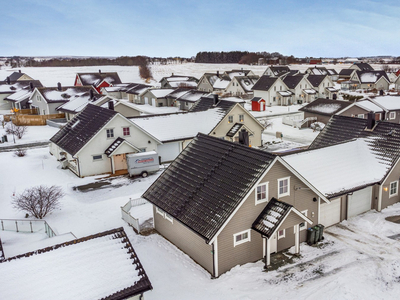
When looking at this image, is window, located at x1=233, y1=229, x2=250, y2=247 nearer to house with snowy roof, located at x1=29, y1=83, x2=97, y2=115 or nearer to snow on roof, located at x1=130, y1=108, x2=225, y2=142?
snow on roof, located at x1=130, y1=108, x2=225, y2=142

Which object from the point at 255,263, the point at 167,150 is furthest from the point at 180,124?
the point at 255,263

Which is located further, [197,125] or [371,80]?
[371,80]

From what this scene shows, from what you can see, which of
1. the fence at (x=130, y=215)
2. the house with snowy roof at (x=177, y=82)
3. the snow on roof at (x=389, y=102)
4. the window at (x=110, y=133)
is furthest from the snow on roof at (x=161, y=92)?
the fence at (x=130, y=215)

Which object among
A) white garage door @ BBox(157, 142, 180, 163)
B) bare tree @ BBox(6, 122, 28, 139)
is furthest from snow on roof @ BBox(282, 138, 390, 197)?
bare tree @ BBox(6, 122, 28, 139)

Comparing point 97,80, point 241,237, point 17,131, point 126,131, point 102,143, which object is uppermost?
point 97,80

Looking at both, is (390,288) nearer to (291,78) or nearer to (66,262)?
(66,262)

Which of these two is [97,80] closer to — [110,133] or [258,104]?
[258,104]

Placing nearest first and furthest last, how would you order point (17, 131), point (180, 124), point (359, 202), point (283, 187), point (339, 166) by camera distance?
point (283, 187), point (359, 202), point (339, 166), point (180, 124), point (17, 131)

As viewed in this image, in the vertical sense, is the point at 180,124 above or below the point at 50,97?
below

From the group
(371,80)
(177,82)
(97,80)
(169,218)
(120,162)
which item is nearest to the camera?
(169,218)
